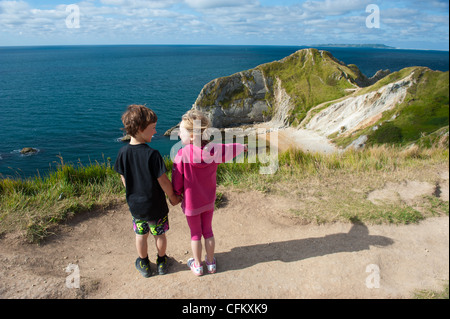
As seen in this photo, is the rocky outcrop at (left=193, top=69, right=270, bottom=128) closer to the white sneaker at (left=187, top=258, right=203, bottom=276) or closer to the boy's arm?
the white sneaker at (left=187, top=258, right=203, bottom=276)

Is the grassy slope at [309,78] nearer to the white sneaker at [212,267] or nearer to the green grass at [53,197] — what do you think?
the green grass at [53,197]

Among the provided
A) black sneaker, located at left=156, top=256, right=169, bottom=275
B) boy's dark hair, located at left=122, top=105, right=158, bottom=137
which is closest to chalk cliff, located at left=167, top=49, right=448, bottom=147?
black sneaker, located at left=156, top=256, right=169, bottom=275

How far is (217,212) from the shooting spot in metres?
5.86

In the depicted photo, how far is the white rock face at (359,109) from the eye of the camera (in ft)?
109

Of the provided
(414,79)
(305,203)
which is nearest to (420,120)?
(414,79)

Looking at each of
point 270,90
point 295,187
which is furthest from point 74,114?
point 295,187

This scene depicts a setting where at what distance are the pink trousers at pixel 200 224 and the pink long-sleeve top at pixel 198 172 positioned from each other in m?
0.11

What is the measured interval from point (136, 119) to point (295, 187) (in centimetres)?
430

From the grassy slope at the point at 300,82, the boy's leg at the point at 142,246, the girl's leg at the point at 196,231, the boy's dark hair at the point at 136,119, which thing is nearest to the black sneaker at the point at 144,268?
the boy's leg at the point at 142,246

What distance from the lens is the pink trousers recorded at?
374 centimetres

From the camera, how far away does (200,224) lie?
3818 mm

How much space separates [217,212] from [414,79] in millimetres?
34997

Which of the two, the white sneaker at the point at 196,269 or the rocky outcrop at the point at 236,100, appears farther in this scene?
the rocky outcrop at the point at 236,100
